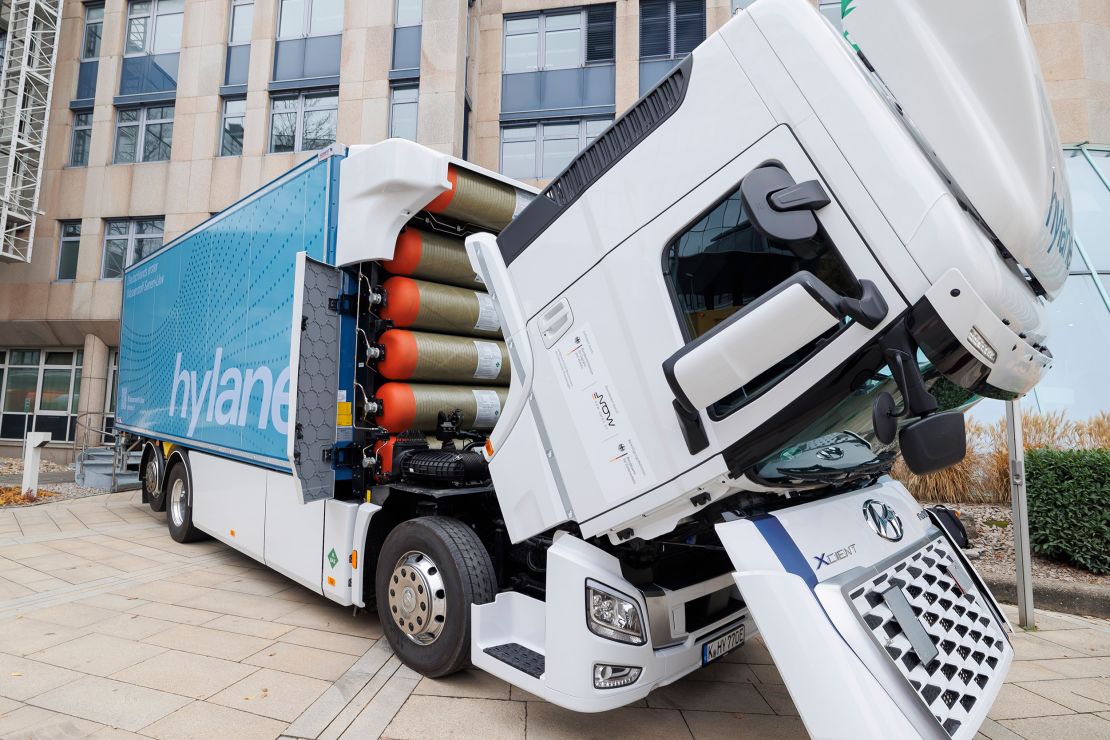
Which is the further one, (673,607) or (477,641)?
(477,641)

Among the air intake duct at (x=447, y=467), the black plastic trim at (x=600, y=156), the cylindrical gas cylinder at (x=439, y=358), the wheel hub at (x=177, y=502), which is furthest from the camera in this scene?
the wheel hub at (x=177, y=502)

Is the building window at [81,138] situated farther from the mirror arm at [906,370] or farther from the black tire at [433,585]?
the mirror arm at [906,370]

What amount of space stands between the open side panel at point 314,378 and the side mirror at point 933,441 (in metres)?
3.13

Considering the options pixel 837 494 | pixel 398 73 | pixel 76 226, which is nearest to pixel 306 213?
pixel 837 494

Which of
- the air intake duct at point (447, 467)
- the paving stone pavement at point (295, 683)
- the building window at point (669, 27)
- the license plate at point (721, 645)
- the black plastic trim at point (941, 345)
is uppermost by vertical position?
the building window at point (669, 27)

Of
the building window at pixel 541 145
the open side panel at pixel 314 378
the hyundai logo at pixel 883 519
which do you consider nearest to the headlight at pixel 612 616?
the hyundai logo at pixel 883 519

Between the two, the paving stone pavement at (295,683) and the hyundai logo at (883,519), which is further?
the paving stone pavement at (295,683)

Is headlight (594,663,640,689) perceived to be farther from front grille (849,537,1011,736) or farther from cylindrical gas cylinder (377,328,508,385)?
cylindrical gas cylinder (377,328,508,385)

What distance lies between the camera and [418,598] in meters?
3.44

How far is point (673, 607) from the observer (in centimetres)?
286

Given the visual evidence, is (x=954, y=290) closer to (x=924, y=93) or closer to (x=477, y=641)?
(x=924, y=93)

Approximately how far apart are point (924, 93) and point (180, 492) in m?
7.37

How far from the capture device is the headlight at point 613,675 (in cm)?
261

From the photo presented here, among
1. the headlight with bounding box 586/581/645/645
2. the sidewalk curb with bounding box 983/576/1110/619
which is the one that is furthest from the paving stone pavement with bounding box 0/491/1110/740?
the headlight with bounding box 586/581/645/645
